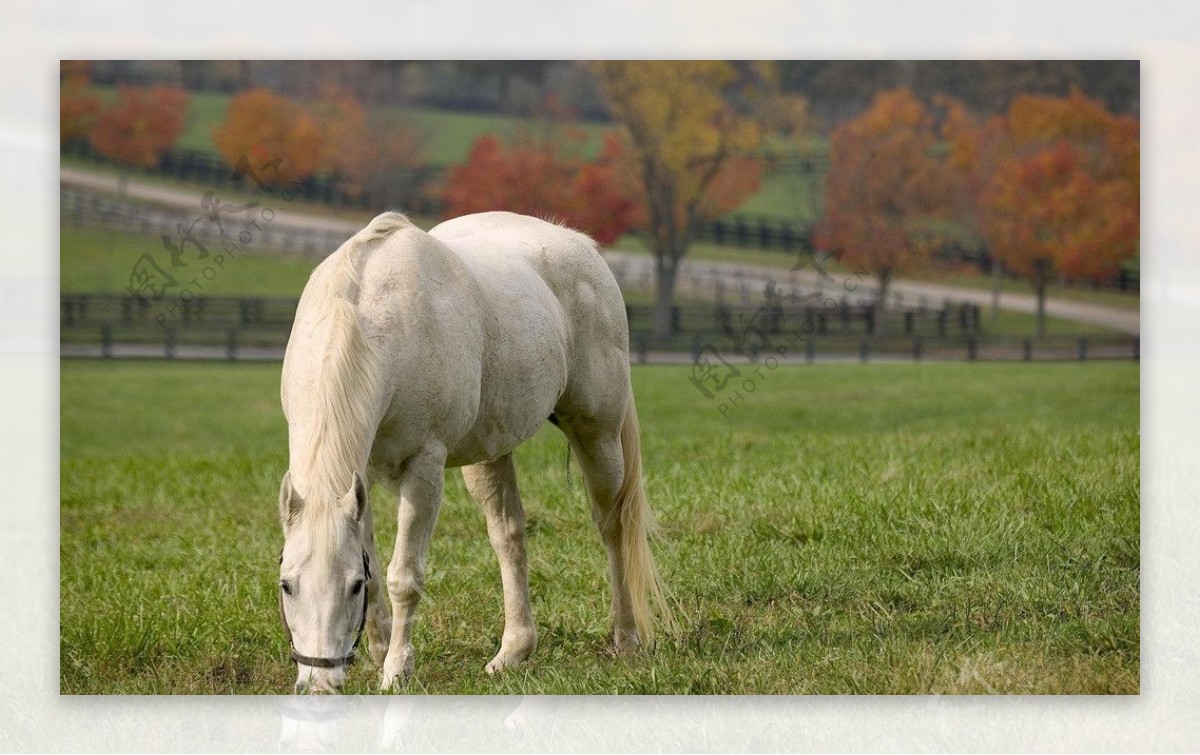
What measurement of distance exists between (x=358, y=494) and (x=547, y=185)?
24.8 feet

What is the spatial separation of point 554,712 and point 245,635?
112 cm

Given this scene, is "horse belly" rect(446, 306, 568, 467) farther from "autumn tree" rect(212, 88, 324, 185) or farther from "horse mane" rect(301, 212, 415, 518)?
"autumn tree" rect(212, 88, 324, 185)

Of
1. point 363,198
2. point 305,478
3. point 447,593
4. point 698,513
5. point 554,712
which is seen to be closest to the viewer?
point 305,478

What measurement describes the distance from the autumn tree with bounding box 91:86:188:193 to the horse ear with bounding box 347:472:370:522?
385 centimetres

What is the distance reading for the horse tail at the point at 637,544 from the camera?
180 inches

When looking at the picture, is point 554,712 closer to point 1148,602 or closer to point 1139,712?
point 1139,712

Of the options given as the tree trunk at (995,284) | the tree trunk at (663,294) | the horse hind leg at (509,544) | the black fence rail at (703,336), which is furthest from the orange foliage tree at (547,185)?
the horse hind leg at (509,544)

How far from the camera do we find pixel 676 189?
33.5 feet

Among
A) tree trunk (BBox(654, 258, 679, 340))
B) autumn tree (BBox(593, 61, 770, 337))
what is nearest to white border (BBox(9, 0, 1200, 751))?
autumn tree (BBox(593, 61, 770, 337))

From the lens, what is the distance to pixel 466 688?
4.09m

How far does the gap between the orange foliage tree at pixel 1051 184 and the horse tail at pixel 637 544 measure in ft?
8.49

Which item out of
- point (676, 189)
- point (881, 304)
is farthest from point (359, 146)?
point (881, 304)

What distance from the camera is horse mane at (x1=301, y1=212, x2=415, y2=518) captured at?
3215 mm

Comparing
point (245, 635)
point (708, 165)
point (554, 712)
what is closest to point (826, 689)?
point (554, 712)
